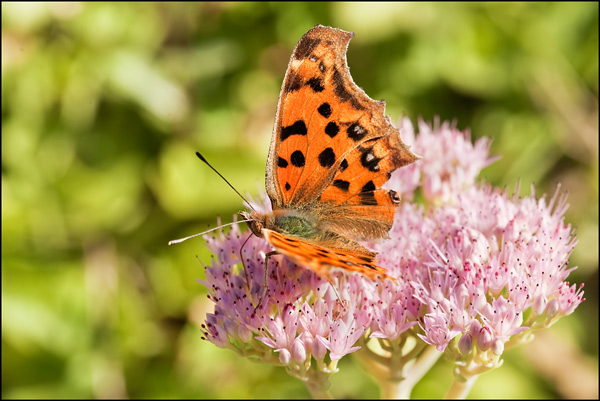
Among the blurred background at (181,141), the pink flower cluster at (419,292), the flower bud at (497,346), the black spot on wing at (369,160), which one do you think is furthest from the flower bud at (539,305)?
the blurred background at (181,141)

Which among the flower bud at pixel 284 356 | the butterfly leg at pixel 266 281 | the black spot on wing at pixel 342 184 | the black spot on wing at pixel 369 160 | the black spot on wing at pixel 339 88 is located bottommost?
the flower bud at pixel 284 356

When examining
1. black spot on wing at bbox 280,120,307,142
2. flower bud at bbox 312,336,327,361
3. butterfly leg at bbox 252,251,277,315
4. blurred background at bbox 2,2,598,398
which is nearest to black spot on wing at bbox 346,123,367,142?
black spot on wing at bbox 280,120,307,142

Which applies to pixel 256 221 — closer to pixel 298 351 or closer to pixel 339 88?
pixel 298 351

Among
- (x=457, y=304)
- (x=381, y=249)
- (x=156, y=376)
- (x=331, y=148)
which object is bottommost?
(x=156, y=376)

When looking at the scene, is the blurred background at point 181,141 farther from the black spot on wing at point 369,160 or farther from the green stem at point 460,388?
the black spot on wing at point 369,160

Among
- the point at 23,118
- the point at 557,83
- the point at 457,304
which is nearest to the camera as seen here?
the point at 457,304

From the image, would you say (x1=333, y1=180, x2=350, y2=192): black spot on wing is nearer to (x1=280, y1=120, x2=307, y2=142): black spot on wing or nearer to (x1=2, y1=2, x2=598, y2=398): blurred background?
(x1=280, y1=120, x2=307, y2=142): black spot on wing

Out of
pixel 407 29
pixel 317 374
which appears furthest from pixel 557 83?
pixel 317 374

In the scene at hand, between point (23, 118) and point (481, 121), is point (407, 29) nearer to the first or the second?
point (481, 121)

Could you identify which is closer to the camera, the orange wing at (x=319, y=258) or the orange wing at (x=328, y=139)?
the orange wing at (x=319, y=258)
